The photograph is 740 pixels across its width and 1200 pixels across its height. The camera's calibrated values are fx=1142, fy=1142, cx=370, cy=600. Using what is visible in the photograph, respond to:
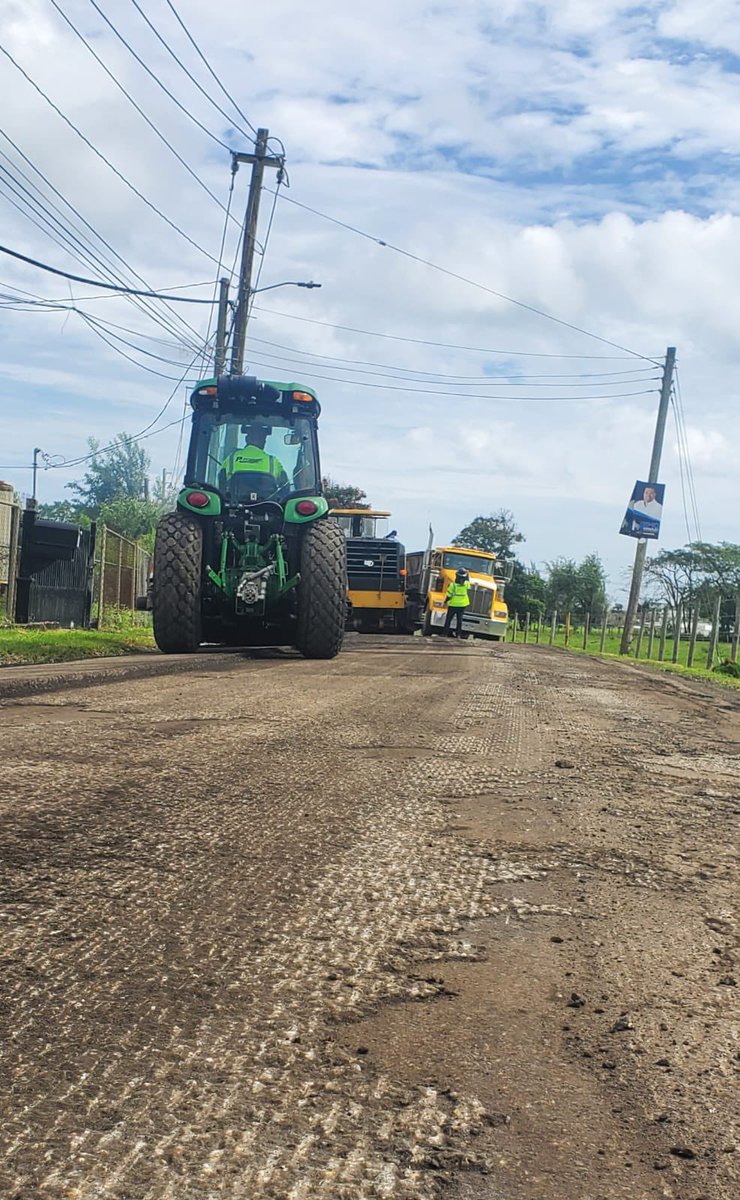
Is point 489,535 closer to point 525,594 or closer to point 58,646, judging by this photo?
point 525,594

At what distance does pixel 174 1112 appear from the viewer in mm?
1607

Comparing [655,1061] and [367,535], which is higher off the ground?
[367,535]

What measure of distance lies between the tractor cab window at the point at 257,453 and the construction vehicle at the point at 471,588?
52.7 ft

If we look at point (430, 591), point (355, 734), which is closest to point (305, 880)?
point (355, 734)

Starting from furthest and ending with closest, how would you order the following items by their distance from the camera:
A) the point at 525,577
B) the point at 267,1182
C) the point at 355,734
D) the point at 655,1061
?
the point at 525,577, the point at 355,734, the point at 655,1061, the point at 267,1182

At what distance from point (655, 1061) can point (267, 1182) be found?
765 millimetres

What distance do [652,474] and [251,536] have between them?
24.8m

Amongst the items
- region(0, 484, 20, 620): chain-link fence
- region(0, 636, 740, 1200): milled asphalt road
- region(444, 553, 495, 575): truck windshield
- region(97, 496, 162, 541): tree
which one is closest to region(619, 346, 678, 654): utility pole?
region(444, 553, 495, 575): truck windshield

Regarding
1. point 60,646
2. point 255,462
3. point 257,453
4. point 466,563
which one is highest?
point 257,453

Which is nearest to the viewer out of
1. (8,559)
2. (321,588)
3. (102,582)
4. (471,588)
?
(321,588)

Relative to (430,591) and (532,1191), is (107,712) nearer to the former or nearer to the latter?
(532,1191)

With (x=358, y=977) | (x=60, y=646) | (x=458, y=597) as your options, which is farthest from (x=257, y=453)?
(x=458, y=597)

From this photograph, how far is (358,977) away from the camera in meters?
2.21

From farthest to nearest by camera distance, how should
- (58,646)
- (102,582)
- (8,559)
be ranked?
(102,582) → (8,559) → (58,646)
